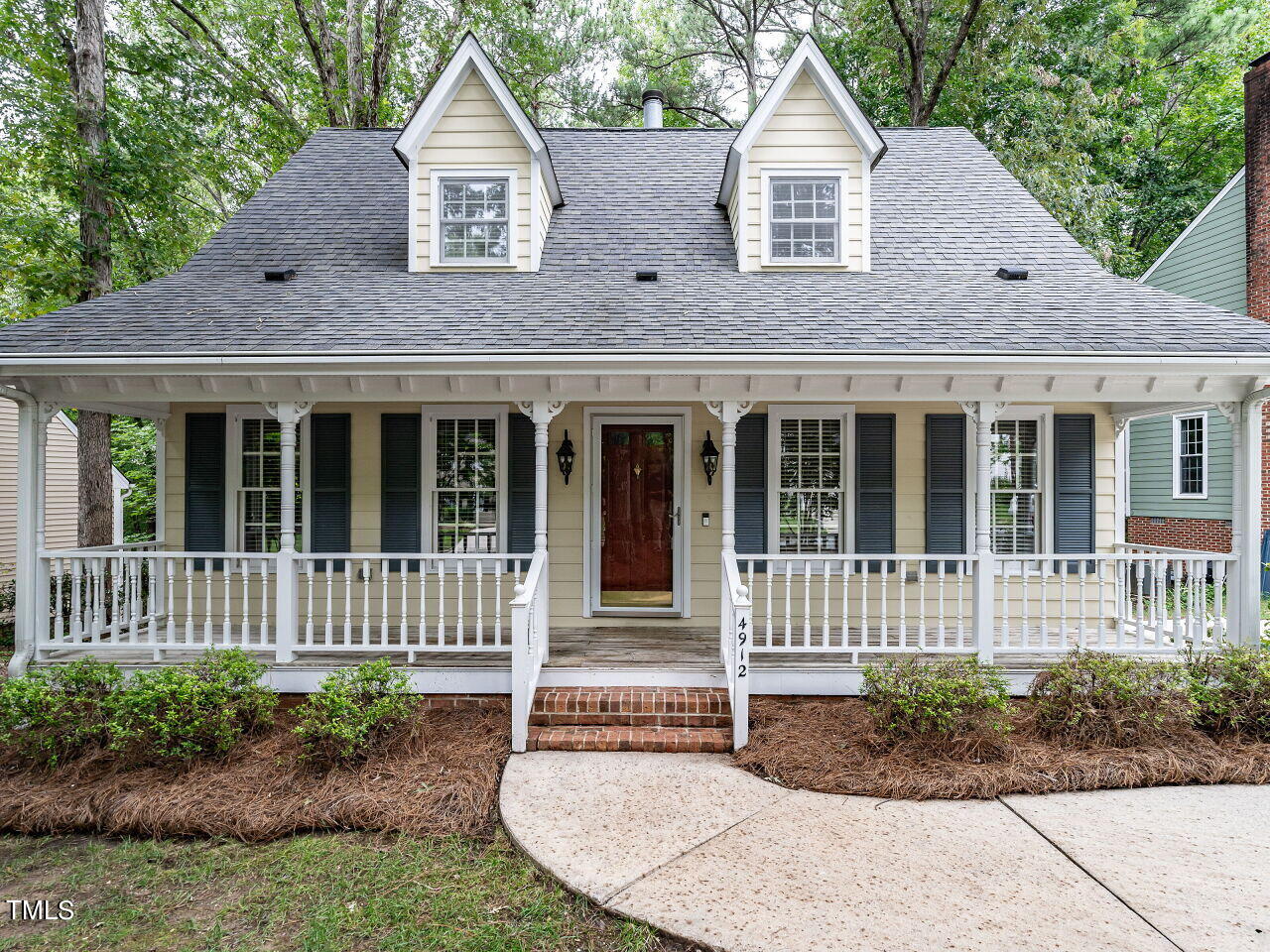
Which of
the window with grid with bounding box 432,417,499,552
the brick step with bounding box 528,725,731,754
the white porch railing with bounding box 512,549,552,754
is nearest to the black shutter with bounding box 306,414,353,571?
the window with grid with bounding box 432,417,499,552

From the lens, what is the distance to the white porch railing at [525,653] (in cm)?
512

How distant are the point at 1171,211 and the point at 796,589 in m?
18.0

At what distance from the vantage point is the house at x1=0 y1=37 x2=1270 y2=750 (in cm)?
578

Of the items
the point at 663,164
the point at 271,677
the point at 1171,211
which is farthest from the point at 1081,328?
the point at 1171,211

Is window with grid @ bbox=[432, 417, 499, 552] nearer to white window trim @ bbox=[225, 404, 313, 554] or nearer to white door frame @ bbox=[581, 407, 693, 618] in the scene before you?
white door frame @ bbox=[581, 407, 693, 618]

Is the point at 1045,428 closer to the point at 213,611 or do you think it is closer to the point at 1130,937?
the point at 1130,937

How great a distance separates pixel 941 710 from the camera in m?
4.86

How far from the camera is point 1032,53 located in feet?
46.6

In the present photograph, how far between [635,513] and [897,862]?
14.4 ft

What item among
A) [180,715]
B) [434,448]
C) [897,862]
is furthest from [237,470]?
[897,862]

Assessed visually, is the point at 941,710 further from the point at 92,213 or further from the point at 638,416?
the point at 92,213

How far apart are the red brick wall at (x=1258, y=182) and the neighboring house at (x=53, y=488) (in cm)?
2058

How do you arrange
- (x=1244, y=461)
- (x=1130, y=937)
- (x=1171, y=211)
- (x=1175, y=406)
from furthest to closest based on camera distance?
(x=1171, y=211)
(x=1175, y=406)
(x=1244, y=461)
(x=1130, y=937)

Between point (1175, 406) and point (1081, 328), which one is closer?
point (1081, 328)
